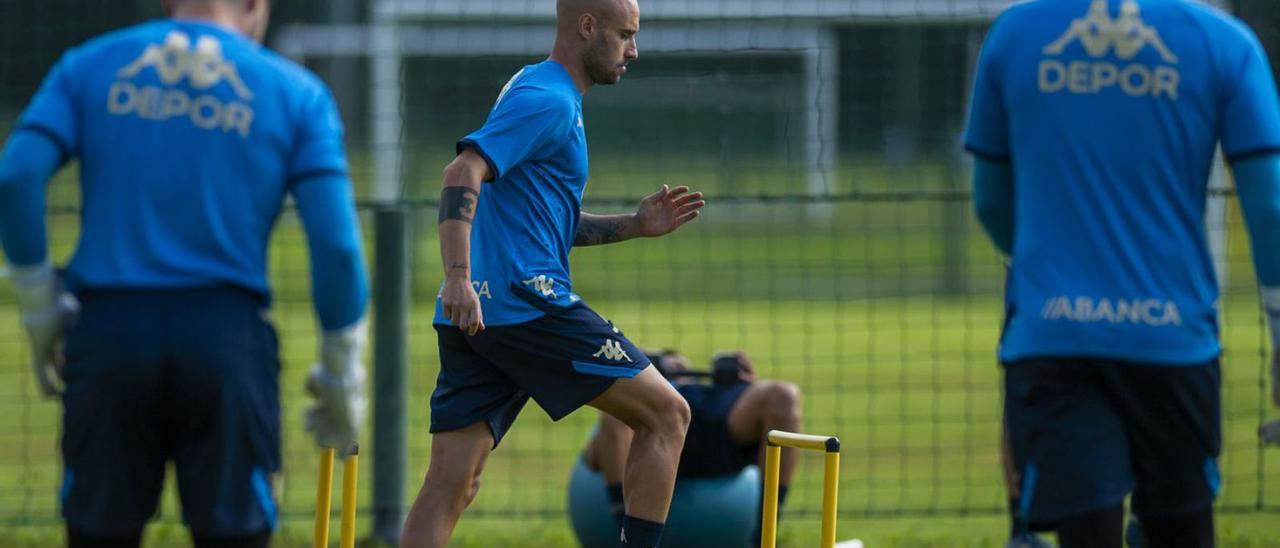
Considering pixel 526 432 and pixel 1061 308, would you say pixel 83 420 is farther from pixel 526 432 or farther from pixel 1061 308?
pixel 526 432

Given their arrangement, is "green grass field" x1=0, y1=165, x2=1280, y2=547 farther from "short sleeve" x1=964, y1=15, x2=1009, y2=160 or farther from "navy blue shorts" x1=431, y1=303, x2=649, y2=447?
"short sleeve" x1=964, y1=15, x2=1009, y2=160

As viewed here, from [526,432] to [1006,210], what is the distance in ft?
24.0

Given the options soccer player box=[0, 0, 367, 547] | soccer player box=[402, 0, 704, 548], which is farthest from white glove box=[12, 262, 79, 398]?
soccer player box=[402, 0, 704, 548]

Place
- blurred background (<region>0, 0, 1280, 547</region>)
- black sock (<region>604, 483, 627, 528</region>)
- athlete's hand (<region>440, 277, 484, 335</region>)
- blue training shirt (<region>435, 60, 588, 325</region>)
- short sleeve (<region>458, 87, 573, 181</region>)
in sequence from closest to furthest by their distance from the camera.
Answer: athlete's hand (<region>440, 277, 484, 335</region>)
short sleeve (<region>458, 87, 573, 181</region>)
blue training shirt (<region>435, 60, 588, 325</region>)
black sock (<region>604, 483, 627, 528</region>)
blurred background (<region>0, 0, 1280, 547</region>)

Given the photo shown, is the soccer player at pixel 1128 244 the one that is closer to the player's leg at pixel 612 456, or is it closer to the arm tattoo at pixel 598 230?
the arm tattoo at pixel 598 230

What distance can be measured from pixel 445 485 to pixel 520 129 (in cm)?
100

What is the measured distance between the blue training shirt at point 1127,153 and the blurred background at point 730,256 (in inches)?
122

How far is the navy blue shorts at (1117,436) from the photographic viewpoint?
3.60m

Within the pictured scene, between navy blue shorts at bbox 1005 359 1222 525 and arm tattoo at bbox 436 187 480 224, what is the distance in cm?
147

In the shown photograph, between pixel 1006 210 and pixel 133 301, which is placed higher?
pixel 1006 210

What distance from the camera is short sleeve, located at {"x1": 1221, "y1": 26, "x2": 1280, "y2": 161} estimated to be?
3568 millimetres

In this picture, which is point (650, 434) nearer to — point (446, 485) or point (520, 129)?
point (446, 485)

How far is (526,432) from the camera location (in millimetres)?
10945

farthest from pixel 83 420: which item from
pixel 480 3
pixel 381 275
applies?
pixel 480 3
